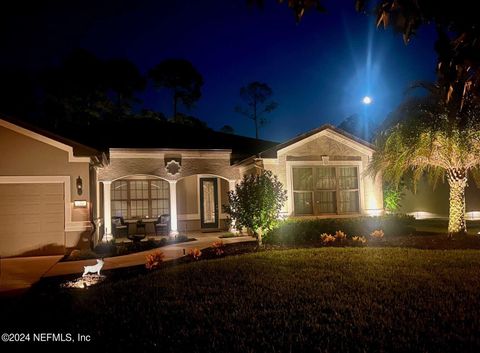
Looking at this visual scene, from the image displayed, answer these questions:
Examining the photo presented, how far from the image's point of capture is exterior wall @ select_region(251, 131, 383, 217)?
1628 centimetres

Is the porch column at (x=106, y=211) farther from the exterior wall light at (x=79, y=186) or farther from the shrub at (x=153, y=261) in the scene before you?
the shrub at (x=153, y=261)

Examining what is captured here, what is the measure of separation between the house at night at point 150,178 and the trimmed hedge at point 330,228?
1.64 metres

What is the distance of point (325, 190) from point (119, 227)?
8311mm

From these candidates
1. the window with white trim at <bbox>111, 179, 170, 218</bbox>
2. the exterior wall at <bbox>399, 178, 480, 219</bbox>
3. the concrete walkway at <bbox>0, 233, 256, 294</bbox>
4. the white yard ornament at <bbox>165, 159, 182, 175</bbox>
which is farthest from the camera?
the exterior wall at <bbox>399, 178, 480, 219</bbox>

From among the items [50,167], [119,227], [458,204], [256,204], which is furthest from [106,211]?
[458,204]

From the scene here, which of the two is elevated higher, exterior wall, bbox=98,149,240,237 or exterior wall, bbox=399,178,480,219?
exterior wall, bbox=98,149,240,237

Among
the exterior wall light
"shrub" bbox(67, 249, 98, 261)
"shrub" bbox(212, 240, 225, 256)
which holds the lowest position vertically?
"shrub" bbox(67, 249, 98, 261)

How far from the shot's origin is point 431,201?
999 inches

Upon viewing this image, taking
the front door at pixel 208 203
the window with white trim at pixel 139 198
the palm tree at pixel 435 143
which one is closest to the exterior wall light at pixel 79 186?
→ the window with white trim at pixel 139 198

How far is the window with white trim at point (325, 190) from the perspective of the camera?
16.7 meters

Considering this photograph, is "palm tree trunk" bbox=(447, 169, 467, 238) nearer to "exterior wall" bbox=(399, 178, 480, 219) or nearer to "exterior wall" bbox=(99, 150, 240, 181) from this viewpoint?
"exterior wall" bbox=(99, 150, 240, 181)

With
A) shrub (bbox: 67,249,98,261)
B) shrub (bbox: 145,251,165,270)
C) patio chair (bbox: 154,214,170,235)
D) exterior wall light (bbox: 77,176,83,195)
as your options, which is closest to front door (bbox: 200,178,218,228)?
patio chair (bbox: 154,214,170,235)

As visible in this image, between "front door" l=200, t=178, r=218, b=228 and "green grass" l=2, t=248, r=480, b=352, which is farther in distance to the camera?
"front door" l=200, t=178, r=218, b=228

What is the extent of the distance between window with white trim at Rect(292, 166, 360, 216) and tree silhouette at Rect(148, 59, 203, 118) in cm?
2412
